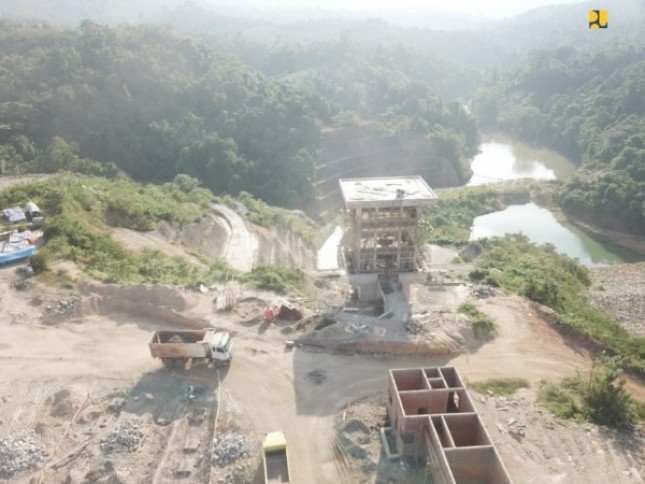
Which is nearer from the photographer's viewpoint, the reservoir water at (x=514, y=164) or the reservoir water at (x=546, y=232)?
the reservoir water at (x=546, y=232)

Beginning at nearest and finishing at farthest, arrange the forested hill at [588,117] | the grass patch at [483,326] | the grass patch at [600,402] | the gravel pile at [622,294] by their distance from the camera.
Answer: the grass patch at [600,402], the grass patch at [483,326], the gravel pile at [622,294], the forested hill at [588,117]

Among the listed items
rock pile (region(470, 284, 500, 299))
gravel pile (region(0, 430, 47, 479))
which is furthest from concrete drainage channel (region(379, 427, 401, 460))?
rock pile (region(470, 284, 500, 299))

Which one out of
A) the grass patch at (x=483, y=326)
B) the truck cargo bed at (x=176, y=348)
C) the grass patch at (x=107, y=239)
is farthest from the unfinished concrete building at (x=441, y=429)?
the grass patch at (x=107, y=239)

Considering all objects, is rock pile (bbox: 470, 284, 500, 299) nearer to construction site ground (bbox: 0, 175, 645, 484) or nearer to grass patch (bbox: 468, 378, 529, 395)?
construction site ground (bbox: 0, 175, 645, 484)

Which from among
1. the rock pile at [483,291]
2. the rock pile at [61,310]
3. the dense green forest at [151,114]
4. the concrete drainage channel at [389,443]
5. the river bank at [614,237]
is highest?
the dense green forest at [151,114]

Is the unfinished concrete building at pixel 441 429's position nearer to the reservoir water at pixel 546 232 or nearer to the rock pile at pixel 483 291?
the rock pile at pixel 483 291

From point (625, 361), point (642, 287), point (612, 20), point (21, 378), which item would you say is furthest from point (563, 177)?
point (612, 20)

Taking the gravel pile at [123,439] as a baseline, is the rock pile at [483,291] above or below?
below
